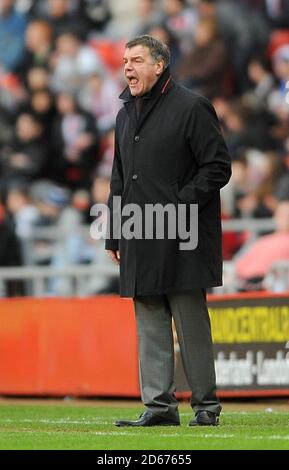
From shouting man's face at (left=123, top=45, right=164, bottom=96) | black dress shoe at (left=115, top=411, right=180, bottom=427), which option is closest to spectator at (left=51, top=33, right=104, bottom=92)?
shouting man's face at (left=123, top=45, right=164, bottom=96)

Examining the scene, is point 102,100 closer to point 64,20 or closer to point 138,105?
point 64,20

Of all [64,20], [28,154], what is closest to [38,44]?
[64,20]

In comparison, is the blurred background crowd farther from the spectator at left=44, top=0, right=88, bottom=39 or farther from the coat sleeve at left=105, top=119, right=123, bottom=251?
the coat sleeve at left=105, top=119, right=123, bottom=251

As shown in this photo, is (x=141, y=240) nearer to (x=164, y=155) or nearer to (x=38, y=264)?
(x=164, y=155)

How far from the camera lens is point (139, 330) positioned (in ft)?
27.5

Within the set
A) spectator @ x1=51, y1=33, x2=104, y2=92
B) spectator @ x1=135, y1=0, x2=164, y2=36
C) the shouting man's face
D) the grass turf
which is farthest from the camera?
spectator @ x1=51, y1=33, x2=104, y2=92

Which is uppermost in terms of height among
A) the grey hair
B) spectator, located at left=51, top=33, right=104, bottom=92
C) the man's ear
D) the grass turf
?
spectator, located at left=51, top=33, right=104, bottom=92

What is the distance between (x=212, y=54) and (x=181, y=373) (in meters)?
5.39

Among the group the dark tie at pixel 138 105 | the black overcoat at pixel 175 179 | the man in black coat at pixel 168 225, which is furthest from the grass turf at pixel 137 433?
the dark tie at pixel 138 105

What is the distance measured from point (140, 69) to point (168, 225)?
99cm

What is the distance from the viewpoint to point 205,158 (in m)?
8.12

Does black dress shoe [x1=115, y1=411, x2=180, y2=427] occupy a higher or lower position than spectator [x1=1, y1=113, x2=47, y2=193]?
lower

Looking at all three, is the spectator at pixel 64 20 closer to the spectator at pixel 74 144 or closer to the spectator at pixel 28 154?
the spectator at pixel 74 144

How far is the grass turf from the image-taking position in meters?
7.14
